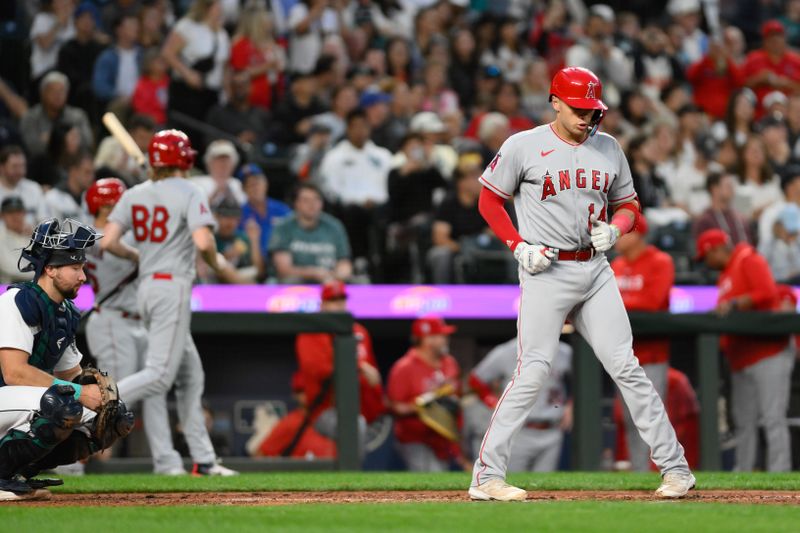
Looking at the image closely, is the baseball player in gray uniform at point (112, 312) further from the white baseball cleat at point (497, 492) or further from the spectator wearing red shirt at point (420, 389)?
the white baseball cleat at point (497, 492)

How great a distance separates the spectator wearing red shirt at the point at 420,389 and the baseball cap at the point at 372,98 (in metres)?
3.70

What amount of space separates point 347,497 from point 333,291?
3668 mm

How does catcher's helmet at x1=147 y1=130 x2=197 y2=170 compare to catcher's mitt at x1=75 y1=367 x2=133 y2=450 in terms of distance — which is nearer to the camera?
catcher's mitt at x1=75 y1=367 x2=133 y2=450

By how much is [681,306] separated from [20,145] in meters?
5.75

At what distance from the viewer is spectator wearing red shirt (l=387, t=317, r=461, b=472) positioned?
10758 mm

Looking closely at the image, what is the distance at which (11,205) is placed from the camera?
1039 cm

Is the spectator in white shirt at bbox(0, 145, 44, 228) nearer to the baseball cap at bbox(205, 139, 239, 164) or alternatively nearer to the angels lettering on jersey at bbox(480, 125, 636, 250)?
the baseball cap at bbox(205, 139, 239, 164)

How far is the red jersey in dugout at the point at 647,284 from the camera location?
1006cm

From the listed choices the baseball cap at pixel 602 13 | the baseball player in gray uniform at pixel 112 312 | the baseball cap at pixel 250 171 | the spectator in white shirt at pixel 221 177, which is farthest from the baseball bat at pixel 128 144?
the baseball cap at pixel 602 13

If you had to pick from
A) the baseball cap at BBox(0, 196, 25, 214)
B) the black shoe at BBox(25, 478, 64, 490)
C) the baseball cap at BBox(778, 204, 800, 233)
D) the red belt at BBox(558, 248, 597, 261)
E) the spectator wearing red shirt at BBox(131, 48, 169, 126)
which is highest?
the spectator wearing red shirt at BBox(131, 48, 169, 126)

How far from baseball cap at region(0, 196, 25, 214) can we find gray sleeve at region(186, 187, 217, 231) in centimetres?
270

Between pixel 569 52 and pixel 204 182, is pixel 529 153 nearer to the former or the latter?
pixel 204 182

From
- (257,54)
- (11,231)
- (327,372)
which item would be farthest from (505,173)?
(257,54)

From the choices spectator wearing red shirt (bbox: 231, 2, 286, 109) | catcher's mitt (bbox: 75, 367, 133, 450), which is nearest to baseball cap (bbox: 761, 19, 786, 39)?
spectator wearing red shirt (bbox: 231, 2, 286, 109)
